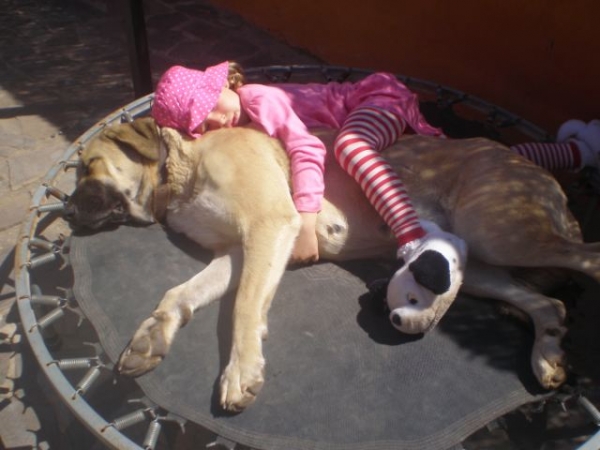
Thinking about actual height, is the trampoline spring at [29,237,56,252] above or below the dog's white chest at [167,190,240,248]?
below

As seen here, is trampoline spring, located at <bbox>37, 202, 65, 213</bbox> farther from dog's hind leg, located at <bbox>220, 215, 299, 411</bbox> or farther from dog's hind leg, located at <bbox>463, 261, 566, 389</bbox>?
dog's hind leg, located at <bbox>463, 261, 566, 389</bbox>

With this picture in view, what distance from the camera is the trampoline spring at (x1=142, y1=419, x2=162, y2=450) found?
8.43 feet

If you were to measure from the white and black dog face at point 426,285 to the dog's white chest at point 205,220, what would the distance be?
0.84 m

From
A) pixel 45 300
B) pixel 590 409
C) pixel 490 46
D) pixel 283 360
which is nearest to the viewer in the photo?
pixel 590 409

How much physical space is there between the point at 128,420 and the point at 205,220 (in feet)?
3.50

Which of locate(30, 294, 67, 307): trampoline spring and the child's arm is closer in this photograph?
locate(30, 294, 67, 307): trampoline spring

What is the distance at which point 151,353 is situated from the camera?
2781mm

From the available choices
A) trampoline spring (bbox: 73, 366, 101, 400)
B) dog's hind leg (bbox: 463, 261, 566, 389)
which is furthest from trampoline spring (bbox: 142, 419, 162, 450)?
dog's hind leg (bbox: 463, 261, 566, 389)

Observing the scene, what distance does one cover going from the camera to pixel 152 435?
260 centimetres

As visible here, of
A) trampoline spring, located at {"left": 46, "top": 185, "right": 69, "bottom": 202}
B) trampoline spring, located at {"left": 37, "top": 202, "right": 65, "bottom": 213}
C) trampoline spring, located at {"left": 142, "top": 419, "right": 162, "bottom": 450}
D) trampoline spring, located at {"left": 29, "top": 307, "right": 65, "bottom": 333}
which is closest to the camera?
trampoline spring, located at {"left": 142, "top": 419, "right": 162, "bottom": 450}

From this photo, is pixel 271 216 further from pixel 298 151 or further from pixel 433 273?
pixel 433 273

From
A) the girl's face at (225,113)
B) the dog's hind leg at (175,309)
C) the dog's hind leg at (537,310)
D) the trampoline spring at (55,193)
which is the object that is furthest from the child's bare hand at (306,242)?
the trampoline spring at (55,193)

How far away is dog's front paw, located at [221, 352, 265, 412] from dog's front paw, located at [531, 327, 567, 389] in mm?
1226

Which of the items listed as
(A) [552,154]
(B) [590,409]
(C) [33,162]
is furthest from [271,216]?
(C) [33,162]
